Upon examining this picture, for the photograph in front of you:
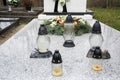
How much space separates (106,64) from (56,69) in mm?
471

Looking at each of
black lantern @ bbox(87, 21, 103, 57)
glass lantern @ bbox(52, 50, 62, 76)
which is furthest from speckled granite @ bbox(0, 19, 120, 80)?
black lantern @ bbox(87, 21, 103, 57)

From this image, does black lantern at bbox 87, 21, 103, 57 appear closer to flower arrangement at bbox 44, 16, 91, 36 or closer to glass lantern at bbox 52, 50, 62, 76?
glass lantern at bbox 52, 50, 62, 76

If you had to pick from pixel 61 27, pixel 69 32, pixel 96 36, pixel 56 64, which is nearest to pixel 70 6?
pixel 61 27

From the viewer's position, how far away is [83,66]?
213 cm

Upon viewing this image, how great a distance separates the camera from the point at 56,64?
6.37 feet

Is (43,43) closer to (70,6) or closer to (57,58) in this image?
(57,58)

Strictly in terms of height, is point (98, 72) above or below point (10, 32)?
above

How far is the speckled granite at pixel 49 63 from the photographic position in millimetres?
1929

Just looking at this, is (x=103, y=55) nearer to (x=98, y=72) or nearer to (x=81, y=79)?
(x=98, y=72)

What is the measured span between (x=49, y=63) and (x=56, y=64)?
0.90 ft

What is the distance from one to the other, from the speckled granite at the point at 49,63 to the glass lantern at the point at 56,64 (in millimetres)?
41

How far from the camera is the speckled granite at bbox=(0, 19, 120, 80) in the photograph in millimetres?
1929

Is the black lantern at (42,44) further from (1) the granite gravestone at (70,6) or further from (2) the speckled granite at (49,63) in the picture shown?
(1) the granite gravestone at (70,6)

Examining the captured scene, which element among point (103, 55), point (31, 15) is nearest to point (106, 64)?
point (103, 55)
